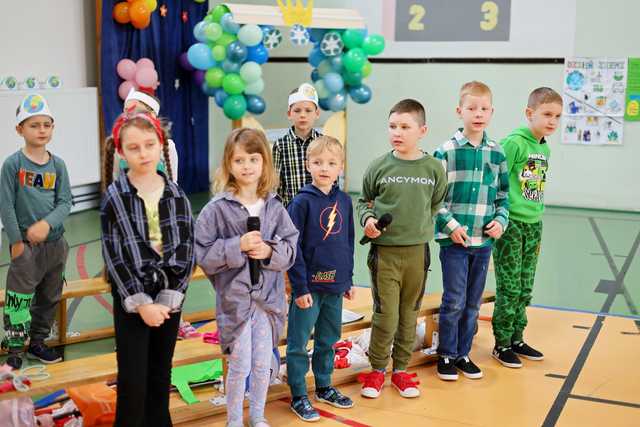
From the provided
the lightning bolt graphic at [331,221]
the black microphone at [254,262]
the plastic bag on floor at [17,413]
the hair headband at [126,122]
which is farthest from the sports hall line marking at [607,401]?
the plastic bag on floor at [17,413]

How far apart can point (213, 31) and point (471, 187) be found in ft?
13.3

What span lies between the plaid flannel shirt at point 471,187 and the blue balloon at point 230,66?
→ 12.7ft

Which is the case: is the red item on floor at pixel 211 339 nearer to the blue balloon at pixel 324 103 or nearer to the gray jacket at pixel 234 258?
the gray jacket at pixel 234 258

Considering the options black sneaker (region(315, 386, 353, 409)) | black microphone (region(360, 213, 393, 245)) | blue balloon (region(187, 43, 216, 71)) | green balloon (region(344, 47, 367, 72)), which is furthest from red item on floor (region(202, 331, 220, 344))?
green balloon (region(344, 47, 367, 72))

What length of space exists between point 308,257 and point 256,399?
587 millimetres

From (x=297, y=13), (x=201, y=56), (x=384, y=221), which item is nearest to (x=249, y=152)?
(x=384, y=221)

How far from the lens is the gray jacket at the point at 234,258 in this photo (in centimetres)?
280

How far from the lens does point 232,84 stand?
23.5 feet

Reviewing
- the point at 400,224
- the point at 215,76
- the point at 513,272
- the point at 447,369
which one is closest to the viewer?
the point at 400,224

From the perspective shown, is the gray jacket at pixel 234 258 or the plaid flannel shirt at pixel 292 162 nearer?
the gray jacket at pixel 234 258

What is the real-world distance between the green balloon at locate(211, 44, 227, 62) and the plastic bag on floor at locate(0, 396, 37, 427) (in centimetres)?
459

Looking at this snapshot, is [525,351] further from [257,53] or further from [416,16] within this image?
[416,16]

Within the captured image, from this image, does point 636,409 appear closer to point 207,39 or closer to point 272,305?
point 272,305

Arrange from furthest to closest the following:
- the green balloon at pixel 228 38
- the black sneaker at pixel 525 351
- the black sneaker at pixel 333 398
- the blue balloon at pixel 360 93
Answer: the blue balloon at pixel 360 93 < the green balloon at pixel 228 38 < the black sneaker at pixel 525 351 < the black sneaker at pixel 333 398
